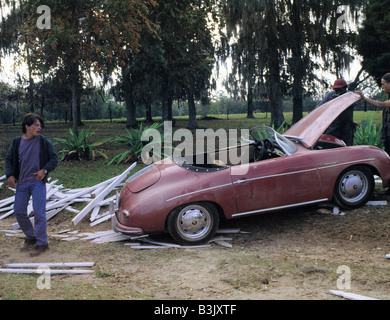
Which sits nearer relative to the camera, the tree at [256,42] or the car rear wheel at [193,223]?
the car rear wheel at [193,223]

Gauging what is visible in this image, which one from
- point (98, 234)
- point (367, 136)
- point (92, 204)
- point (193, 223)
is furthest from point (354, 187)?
point (92, 204)

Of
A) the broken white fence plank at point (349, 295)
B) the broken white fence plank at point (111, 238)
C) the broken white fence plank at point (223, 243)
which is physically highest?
the broken white fence plank at point (349, 295)

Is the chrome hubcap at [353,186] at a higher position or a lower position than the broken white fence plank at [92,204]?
higher

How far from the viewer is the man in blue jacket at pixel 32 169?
18.1 feet

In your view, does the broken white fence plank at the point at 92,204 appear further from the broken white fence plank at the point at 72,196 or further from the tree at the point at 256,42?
the tree at the point at 256,42

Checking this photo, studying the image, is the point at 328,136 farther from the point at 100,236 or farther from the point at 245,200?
the point at 100,236

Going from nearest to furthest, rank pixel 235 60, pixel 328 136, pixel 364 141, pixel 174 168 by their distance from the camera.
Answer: pixel 174 168 → pixel 328 136 → pixel 364 141 → pixel 235 60

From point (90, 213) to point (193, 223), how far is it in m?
2.81

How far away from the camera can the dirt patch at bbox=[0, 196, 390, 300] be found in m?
4.01

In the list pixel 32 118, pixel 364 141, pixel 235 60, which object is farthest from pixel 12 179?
pixel 235 60

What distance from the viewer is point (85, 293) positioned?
3943 mm

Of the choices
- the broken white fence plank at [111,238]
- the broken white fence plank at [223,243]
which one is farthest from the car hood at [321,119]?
the broken white fence plank at [111,238]

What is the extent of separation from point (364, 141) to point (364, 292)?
6318 mm

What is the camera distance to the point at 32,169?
5.52m
